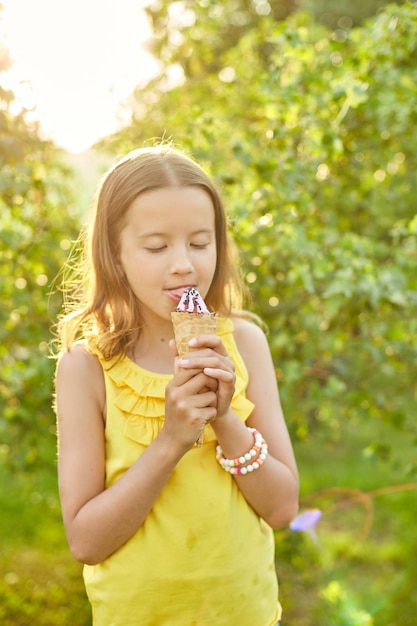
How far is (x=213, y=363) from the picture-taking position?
153cm

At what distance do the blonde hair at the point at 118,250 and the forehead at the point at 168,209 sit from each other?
21mm

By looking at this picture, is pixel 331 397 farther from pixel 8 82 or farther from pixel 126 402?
pixel 8 82

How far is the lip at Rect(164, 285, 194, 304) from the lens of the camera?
1681 mm

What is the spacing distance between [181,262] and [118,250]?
0.81ft

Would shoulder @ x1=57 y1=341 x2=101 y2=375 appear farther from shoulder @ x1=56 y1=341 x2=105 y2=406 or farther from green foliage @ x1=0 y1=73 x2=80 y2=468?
green foliage @ x1=0 y1=73 x2=80 y2=468

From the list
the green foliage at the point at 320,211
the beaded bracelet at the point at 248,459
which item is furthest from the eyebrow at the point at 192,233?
the green foliage at the point at 320,211

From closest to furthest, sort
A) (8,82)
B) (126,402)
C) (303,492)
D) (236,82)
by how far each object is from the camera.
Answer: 1. (126,402)
2. (8,82)
3. (236,82)
4. (303,492)

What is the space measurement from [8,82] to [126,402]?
5.43 feet

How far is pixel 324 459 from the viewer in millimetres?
5492

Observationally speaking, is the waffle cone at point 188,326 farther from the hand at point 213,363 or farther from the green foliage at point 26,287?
the green foliage at point 26,287

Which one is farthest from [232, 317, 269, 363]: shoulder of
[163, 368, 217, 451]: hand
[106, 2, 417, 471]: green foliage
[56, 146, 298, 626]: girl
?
[106, 2, 417, 471]: green foliage

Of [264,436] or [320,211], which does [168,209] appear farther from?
[320,211]

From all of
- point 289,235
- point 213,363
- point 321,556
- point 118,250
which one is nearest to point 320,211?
point 289,235

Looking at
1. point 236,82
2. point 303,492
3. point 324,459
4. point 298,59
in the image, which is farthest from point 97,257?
point 324,459
